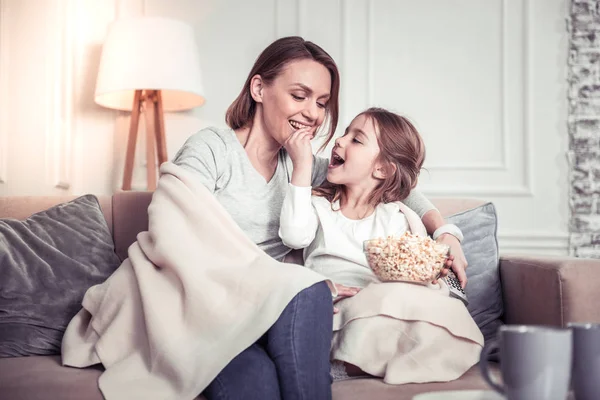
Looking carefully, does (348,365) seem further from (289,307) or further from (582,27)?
(582,27)

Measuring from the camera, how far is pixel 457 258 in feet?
5.06

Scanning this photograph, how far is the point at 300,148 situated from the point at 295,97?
16cm

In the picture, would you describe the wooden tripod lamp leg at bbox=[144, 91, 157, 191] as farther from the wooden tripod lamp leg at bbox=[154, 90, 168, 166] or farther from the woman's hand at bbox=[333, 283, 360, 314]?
the woman's hand at bbox=[333, 283, 360, 314]

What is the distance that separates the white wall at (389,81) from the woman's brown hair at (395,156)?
1.17 meters

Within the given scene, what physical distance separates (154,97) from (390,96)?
1.11 metres

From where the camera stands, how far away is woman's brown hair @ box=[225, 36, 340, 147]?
1.76m

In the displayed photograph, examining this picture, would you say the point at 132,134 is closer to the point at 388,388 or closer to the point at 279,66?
the point at 279,66

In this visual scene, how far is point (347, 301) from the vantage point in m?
1.43

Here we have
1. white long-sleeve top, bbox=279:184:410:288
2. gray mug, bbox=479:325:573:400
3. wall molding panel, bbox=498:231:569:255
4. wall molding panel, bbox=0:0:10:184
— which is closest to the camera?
gray mug, bbox=479:325:573:400

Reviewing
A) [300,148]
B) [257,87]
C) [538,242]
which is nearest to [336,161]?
[300,148]

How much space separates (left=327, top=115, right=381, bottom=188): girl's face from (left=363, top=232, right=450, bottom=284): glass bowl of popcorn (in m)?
0.43

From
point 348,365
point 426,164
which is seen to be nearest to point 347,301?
point 348,365

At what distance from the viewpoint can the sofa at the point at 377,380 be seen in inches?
47.9

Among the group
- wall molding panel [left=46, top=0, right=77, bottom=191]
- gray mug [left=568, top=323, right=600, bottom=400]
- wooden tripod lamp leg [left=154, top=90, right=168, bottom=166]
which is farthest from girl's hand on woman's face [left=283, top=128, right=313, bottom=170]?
wall molding panel [left=46, top=0, right=77, bottom=191]
